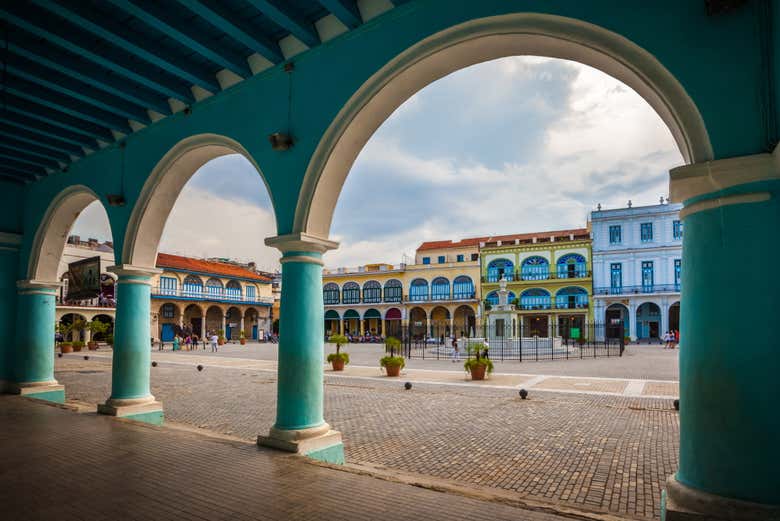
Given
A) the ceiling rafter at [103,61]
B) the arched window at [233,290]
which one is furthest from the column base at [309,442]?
the arched window at [233,290]

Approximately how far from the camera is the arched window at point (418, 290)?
4384 centimetres

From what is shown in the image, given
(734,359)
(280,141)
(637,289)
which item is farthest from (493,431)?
(637,289)

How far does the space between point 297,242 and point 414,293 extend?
1558 inches

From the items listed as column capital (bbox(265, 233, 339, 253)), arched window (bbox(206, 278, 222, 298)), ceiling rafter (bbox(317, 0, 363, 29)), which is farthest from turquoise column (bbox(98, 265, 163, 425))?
arched window (bbox(206, 278, 222, 298))

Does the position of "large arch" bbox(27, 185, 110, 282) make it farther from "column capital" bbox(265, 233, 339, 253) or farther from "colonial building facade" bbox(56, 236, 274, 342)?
"colonial building facade" bbox(56, 236, 274, 342)

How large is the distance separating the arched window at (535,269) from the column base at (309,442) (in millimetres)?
36880

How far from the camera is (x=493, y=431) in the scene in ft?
23.1

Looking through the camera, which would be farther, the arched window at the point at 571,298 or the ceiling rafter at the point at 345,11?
the arched window at the point at 571,298

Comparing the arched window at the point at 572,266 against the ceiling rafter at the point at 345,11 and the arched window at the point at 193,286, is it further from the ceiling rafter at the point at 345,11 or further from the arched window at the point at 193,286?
the ceiling rafter at the point at 345,11

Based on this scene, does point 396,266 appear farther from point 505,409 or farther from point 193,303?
point 505,409

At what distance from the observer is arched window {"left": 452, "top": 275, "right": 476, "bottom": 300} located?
41812mm

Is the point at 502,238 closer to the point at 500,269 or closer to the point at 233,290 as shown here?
the point at 500,269

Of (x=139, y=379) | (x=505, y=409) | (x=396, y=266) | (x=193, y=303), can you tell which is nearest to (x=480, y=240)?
(x=396, y=266)

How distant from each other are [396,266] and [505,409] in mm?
36707
